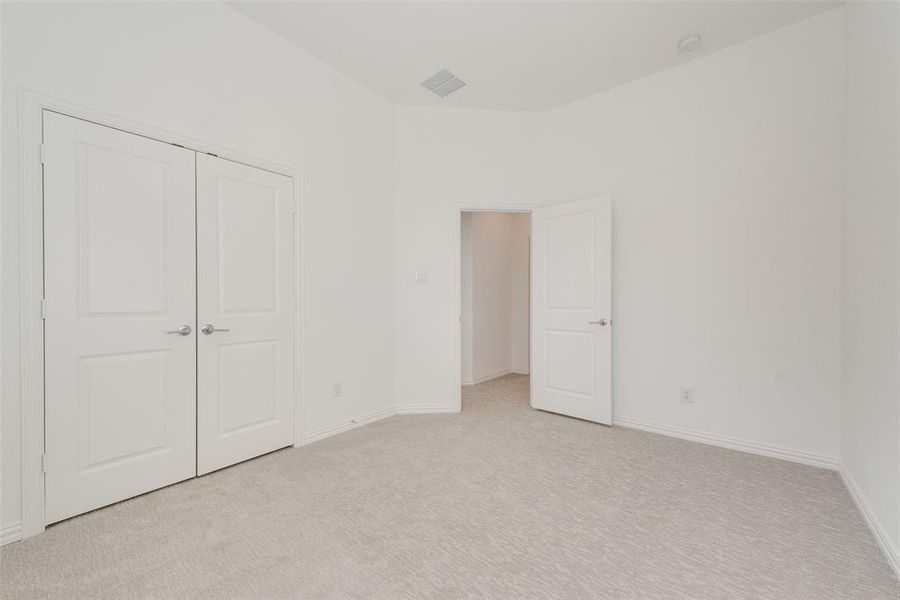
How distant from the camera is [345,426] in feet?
11.3

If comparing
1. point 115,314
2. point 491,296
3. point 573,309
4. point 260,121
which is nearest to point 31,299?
Answer: point 115,314

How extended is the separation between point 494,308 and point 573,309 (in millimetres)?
2194

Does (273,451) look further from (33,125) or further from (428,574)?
(33,125)

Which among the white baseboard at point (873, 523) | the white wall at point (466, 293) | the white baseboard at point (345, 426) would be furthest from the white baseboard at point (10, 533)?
the white wall at point (466, 293)

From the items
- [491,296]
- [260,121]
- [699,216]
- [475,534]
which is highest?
[260,121]

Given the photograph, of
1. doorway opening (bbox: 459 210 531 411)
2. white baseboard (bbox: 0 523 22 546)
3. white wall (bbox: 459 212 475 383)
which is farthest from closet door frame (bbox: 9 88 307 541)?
white wall (bbox: 459 212 475 383)

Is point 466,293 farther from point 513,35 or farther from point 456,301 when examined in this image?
point 513,35

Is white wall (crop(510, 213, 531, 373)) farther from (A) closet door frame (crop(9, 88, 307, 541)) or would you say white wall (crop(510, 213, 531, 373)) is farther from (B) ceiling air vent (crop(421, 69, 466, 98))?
(A) closet door frame (crop(9, 88, 307, 541))

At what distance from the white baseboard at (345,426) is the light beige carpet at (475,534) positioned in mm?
268

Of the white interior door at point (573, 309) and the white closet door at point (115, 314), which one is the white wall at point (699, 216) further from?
the white closet door at point (115, 314)

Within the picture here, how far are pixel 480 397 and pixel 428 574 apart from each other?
3.05m

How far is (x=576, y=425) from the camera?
359 cm

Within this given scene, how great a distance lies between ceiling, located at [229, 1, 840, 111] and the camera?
2664 mm

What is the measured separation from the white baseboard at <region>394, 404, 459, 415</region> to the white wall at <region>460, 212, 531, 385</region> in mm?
1361
